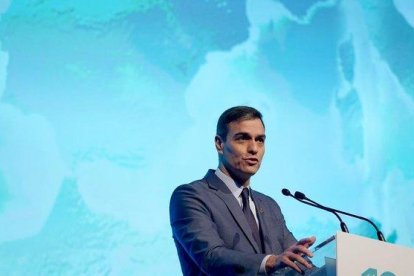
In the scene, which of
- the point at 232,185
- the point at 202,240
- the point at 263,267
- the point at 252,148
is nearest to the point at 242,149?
the point at 252,148

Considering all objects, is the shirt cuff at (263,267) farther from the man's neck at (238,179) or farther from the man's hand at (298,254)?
the man's neck at (238,179)

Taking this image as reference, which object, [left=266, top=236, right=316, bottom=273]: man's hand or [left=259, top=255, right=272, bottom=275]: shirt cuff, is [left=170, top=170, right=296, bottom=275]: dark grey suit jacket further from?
[left=266, top=236, right=316, bottom=273]: man's hand

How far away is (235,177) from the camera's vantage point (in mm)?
2605

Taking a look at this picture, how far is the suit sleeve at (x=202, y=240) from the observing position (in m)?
2.00

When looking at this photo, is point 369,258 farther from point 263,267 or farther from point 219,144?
point 219,144

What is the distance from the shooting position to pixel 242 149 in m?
2.60

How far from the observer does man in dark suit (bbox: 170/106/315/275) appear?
207cm

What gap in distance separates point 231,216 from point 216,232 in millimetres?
138

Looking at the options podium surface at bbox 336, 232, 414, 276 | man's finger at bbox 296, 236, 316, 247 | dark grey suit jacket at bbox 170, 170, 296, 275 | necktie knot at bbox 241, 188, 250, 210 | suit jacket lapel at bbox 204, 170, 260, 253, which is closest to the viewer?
podium surface at bbox 336, 232, 414, 276

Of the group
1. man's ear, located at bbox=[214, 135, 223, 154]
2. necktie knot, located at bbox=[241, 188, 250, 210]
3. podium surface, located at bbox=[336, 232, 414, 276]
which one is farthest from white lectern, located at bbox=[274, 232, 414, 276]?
man's ear, located at bbox=[214, 135, 223, 154]

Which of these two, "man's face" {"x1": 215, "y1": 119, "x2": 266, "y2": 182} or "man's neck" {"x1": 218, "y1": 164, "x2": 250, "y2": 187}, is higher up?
"man's face" {"x1": 215, "y1": 119, "x2": 266, "y2": 182}

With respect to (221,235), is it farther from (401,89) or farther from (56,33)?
(401,89)

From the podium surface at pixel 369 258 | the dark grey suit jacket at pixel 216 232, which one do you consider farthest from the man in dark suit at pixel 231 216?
the podium surface at pixel 369 258

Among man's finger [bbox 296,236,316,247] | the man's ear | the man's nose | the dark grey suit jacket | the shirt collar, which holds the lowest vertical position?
man's finger [bbox 296,236,316,247]
